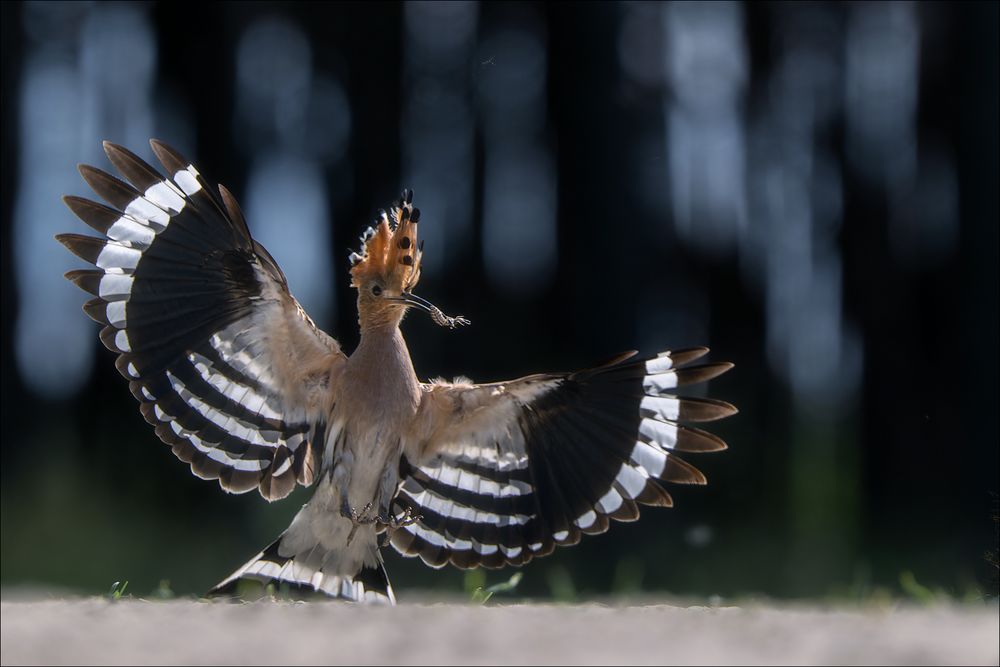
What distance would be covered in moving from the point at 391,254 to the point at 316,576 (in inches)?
31.0

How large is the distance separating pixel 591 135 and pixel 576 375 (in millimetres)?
2158

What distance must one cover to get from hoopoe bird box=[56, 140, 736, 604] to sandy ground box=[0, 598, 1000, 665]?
98cm

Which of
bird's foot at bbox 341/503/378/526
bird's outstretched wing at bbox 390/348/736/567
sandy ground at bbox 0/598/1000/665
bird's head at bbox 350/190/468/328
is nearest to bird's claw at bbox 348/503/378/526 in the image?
bird's foot at bbox 341/503/378/526

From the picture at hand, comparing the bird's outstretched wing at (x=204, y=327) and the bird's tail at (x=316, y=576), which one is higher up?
the bird's outstretched wing at (x=204, y=327)

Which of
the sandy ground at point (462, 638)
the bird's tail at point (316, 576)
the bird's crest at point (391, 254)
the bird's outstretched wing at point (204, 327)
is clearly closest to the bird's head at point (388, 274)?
the bird's crest at point (391, 254)

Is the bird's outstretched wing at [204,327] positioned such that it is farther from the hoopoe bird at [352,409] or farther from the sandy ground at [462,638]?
the sandy ground at [462,638]

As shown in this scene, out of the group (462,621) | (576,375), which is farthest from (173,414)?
(462,621)

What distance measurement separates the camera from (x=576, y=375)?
2689 mm

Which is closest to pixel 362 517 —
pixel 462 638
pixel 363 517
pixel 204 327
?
pixel 363 517

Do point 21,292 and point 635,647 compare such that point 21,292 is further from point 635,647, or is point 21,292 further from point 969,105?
point 635,647

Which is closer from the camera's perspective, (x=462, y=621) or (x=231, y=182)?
(x=462, y=621)

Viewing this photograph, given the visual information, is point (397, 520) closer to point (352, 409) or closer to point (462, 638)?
point (352, 409)

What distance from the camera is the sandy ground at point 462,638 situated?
123 cm

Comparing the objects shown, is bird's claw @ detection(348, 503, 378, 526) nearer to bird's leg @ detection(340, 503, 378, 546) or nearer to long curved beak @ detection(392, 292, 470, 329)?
bird's leg @ detection(340, 503, 378, 546)
